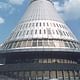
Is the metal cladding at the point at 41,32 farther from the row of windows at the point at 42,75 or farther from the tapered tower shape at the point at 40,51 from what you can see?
the row of windows at the point at 42,75

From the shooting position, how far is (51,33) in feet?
263

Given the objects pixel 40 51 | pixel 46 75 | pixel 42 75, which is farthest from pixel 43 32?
pixel 42 75

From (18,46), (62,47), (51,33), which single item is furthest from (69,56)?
(18,46)

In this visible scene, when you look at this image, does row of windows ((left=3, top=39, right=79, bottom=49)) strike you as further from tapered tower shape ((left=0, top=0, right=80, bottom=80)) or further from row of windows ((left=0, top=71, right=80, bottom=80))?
row of windows ((left=0, top=71, right=80, bottom=80))

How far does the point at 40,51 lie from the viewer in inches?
2894

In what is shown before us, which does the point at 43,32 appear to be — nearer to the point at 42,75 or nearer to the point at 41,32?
the point at 41,32

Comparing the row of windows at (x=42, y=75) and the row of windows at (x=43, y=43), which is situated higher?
the row of windows at (x=43, y=43)

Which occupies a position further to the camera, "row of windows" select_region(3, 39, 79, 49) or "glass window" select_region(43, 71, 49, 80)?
"row of windows" select_region(3, 39, 79, 49)

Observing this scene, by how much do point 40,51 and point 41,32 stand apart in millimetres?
8923

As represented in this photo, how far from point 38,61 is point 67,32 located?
16.3 metres

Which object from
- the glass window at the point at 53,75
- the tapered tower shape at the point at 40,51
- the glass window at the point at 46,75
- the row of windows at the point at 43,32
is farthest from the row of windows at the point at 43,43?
→ the glass window at the point at 46,75

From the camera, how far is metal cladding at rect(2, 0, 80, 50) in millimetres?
77119

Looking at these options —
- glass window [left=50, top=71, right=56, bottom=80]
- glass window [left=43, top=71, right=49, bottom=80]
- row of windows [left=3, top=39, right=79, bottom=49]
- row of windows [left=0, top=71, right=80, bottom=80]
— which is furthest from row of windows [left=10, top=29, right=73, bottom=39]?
glass window [left=43, top=71, right=49, bottom=80]

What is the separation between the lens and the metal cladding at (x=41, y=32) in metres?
77.1
